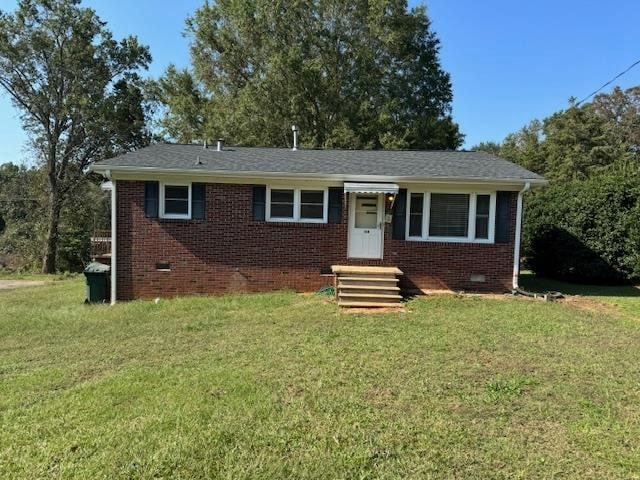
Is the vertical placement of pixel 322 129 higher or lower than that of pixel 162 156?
higher

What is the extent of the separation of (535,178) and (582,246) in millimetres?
4256

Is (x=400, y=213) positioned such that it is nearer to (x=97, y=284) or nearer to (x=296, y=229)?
(x=296, y=229)

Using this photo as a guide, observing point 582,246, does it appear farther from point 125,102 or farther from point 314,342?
point 125,102

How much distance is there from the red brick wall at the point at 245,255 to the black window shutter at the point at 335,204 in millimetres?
132

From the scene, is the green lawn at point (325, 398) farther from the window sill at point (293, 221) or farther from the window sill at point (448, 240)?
the window sill at point (293, 221)

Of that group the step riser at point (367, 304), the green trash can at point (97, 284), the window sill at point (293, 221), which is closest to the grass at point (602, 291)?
the step riser at point (367, 304)

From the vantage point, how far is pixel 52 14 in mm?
20859

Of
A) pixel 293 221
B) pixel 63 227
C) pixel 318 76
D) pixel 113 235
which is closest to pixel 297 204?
pixel 293 221

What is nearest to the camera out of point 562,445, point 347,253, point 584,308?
point 562,445

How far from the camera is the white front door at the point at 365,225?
1081 cm

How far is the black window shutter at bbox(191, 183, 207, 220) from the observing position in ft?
34.5

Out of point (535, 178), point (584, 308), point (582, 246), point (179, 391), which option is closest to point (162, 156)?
point (179, 391)

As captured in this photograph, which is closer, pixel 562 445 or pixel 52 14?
pixel 562 445

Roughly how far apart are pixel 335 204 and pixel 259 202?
1.79m
